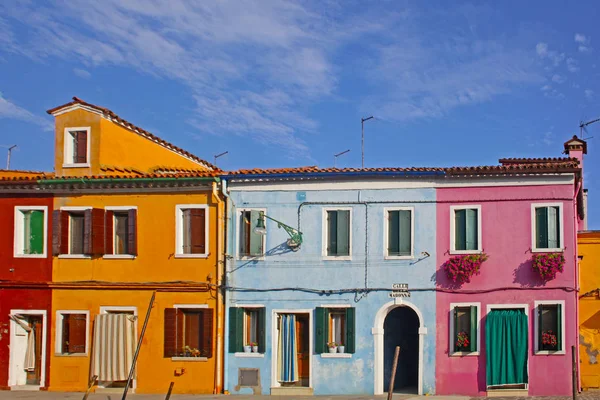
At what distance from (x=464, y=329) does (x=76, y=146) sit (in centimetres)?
1397

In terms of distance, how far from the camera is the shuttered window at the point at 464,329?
76.2 feet

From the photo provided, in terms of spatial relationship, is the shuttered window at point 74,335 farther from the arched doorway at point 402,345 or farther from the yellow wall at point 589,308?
the yellow wall at point 589,308

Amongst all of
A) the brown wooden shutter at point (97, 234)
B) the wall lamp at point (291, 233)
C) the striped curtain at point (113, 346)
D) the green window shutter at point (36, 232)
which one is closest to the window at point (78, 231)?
the brown wooden shutter at point (97, 234)

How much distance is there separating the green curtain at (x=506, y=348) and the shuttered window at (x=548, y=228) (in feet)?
6.95

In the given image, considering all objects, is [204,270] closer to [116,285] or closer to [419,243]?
[116,285]

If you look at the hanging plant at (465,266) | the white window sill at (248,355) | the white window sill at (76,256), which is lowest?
the white window sill at (248,355)

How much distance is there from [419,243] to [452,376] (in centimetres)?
397

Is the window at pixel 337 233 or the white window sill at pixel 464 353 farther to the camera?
the window at pixel 337 233

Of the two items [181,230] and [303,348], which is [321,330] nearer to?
[303,348]

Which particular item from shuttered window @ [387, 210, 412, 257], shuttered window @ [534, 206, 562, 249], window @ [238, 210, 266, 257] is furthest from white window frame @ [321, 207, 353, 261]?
shuttered window @ [534, 206, 562, 249]

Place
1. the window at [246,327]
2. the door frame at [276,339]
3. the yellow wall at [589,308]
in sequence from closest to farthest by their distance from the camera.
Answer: the door frame at [276,339] → the window at [246,327] → the yellow wall at [589,308]

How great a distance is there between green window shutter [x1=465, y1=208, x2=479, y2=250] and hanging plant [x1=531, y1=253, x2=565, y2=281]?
1805 millimetres

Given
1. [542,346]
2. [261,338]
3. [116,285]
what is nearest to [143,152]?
[116,285]

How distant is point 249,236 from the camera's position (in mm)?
24891
